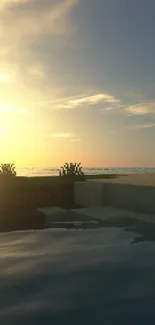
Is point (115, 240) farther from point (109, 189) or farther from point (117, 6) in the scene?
point (117, 6)

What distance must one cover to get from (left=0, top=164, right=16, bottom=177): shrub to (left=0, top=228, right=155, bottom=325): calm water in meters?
12.1

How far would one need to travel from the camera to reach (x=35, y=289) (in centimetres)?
832

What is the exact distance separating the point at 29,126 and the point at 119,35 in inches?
269

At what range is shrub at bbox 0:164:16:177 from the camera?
2522cm

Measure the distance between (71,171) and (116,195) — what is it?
683cm

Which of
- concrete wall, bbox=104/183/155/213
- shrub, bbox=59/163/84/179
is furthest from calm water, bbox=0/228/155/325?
shrub, bbox=59/163/84/179

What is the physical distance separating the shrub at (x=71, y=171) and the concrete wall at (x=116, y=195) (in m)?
3.54

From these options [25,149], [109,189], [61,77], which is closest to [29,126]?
[25,149]

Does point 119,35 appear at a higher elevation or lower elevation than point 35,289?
higher

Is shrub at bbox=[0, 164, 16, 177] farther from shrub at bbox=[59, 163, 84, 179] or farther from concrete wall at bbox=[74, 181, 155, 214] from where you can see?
concrete wall at bbox=[74, 181, 155, 214]

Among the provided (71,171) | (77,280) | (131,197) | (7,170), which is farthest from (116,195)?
(77,280)

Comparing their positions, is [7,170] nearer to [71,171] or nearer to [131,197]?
[71,171]

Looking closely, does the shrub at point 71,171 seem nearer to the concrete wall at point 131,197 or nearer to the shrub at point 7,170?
the shrub at point 7,170

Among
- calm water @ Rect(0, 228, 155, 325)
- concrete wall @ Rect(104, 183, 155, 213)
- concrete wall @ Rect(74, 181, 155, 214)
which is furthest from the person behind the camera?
concrete wall @ Rect(74, 181, 155, 214)
